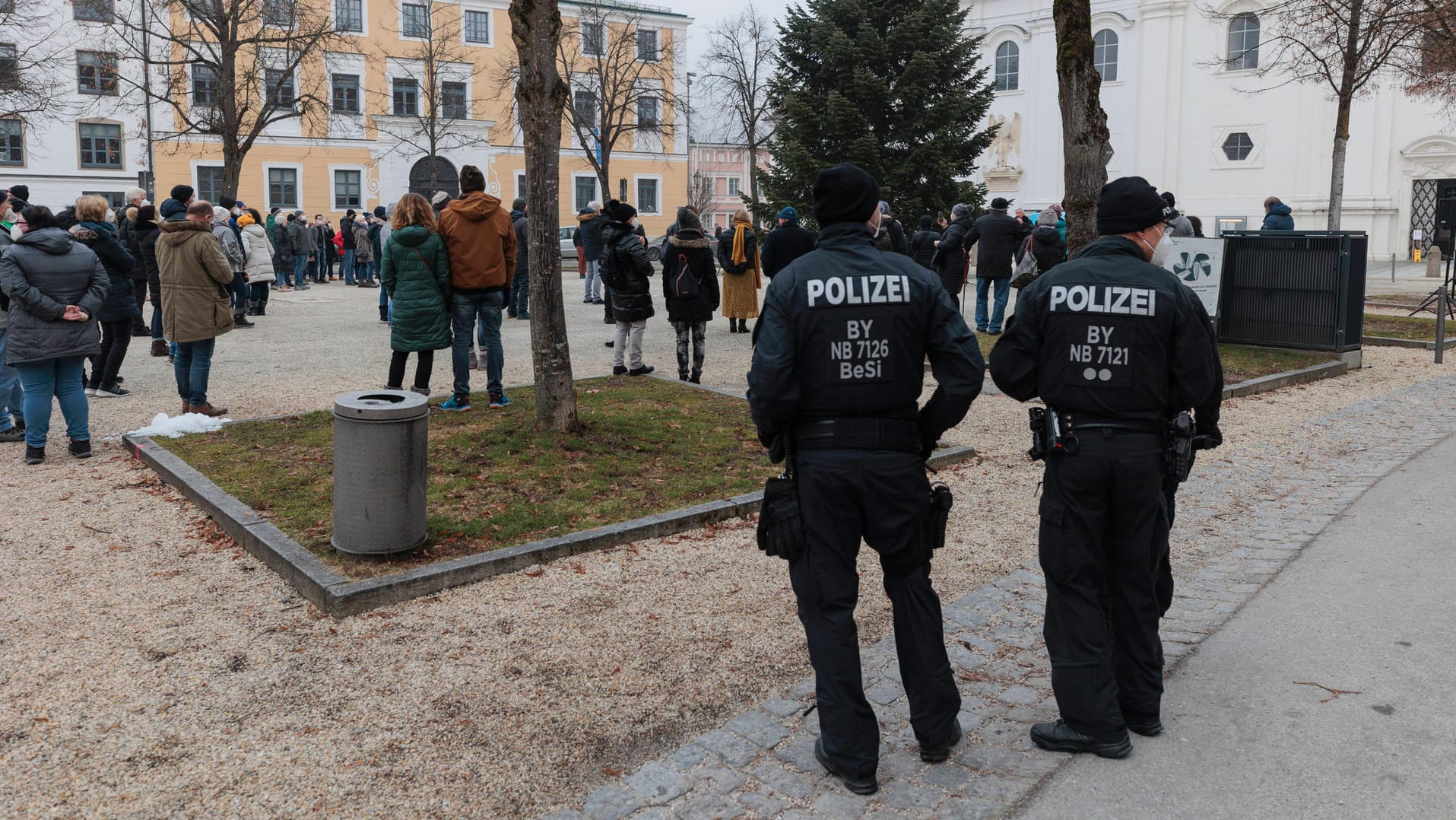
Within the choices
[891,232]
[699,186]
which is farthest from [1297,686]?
[699,186]

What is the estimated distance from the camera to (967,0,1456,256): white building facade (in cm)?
3988

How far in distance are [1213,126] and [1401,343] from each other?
29.9 meters

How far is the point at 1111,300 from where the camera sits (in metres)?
3.80

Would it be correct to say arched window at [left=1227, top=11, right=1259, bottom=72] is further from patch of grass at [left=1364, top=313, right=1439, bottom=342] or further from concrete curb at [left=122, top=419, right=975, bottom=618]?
concrete curb at [left=122, top=419, right=975, bottom=618]

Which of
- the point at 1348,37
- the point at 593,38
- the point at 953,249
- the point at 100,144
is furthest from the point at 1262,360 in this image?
the point at 100,144

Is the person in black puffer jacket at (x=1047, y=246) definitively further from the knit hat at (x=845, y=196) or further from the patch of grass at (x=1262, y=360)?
the knit hat at (x=845, y=196)

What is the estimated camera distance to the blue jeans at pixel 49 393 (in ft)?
27.6

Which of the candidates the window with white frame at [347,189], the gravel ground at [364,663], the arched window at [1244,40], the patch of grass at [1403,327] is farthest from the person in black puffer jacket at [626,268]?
the window with white frame at [347,189]

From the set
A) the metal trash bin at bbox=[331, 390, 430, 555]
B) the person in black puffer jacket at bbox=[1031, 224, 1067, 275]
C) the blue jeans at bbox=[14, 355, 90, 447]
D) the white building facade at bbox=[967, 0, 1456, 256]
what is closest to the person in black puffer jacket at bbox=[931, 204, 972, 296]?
the person in black puffer jacket at bbox=[1031, 224, 1067, 275]

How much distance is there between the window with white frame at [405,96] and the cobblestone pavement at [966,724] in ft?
167

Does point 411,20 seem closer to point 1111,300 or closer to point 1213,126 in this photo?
point 1213,126

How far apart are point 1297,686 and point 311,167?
53.0 meters

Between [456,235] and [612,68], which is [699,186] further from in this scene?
[456,235]

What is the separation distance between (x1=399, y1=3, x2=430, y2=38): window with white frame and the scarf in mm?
41965
